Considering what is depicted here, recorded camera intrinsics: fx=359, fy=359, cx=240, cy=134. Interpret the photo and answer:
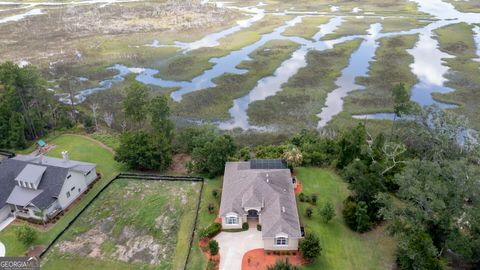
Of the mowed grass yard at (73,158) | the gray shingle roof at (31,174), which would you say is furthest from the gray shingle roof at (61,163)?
the mowed grass yard at (73,158)

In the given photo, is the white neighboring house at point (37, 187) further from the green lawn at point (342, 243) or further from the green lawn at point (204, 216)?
the green lawn at point (342, 243)

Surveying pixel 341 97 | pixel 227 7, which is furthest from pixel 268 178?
pixel 227 7

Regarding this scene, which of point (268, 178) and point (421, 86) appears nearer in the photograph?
point (268, 178)

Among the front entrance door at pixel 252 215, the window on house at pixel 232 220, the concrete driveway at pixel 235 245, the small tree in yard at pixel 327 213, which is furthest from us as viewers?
the front entrance door at pixel 252 215

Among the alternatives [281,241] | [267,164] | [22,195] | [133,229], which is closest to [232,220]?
[281,241]

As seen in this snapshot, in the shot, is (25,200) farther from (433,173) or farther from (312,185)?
(433,173)

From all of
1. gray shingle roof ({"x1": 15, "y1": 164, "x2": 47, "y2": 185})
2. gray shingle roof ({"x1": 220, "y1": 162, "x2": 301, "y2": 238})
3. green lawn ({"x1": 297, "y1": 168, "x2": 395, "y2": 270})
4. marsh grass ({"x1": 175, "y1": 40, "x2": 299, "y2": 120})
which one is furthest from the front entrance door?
marsh grass ({"x1": 175, "y1": 40, "x2": 299, "y2": 120})

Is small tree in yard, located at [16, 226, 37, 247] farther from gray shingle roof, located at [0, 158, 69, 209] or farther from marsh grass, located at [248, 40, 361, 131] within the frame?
marsh grass, located at [248, 40, 361, 131]
